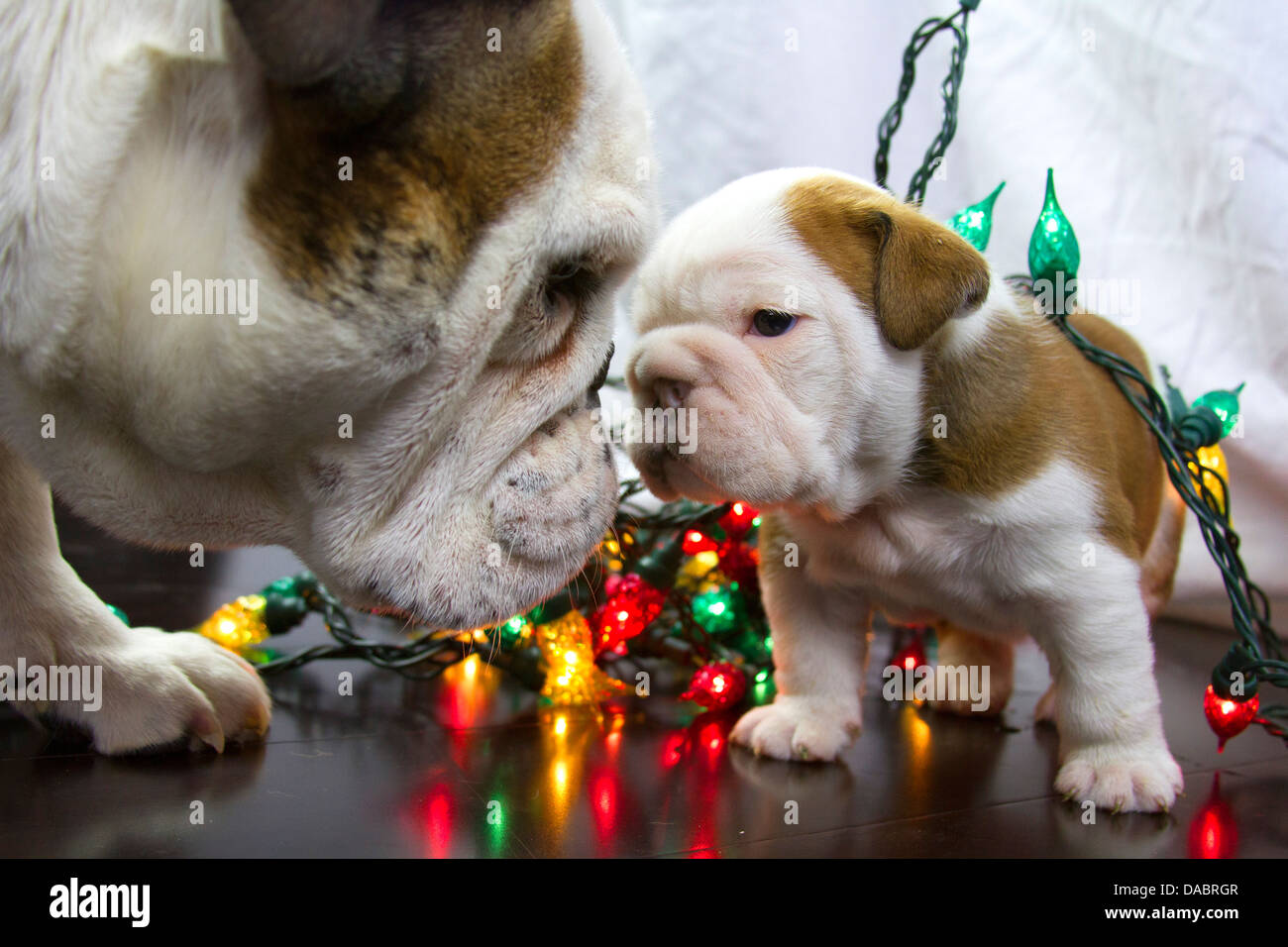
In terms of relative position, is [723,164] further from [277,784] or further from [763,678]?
[277,784]

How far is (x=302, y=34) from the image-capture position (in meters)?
0.82

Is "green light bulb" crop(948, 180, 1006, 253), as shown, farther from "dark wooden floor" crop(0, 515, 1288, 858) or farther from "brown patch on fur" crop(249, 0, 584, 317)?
"brown patch on fur" crop(249, 0, 584, 317)

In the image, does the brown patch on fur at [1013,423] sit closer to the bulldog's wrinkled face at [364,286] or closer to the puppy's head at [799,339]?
the puppy's head at [799,339]

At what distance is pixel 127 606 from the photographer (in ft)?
7.27

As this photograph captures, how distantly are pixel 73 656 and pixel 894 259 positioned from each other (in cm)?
105

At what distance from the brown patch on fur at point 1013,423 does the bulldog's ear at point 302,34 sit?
74 centimetres

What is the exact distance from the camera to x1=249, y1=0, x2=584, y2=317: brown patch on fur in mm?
897

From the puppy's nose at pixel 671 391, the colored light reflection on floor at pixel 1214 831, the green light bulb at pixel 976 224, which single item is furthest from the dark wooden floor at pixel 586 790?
the green light bulb at pixel 976 224

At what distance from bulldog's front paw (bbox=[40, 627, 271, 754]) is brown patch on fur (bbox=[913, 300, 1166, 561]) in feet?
2.88

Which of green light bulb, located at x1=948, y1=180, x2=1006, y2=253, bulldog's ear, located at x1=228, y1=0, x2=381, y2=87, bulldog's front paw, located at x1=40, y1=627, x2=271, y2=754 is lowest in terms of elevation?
bulldog's front paw, located at x1=40, y1=627, x2=271, y2=754

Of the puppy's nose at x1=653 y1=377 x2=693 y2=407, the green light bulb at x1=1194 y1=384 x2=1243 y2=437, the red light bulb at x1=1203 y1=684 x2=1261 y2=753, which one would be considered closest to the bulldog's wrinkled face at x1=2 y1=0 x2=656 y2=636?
the puppy's nose at x1=653 y1=377 x2=693 y2=407

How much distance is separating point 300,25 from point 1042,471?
901 mm

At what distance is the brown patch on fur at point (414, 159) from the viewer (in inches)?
35.3

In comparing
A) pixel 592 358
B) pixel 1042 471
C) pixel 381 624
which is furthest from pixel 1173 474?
pixel 381 624
